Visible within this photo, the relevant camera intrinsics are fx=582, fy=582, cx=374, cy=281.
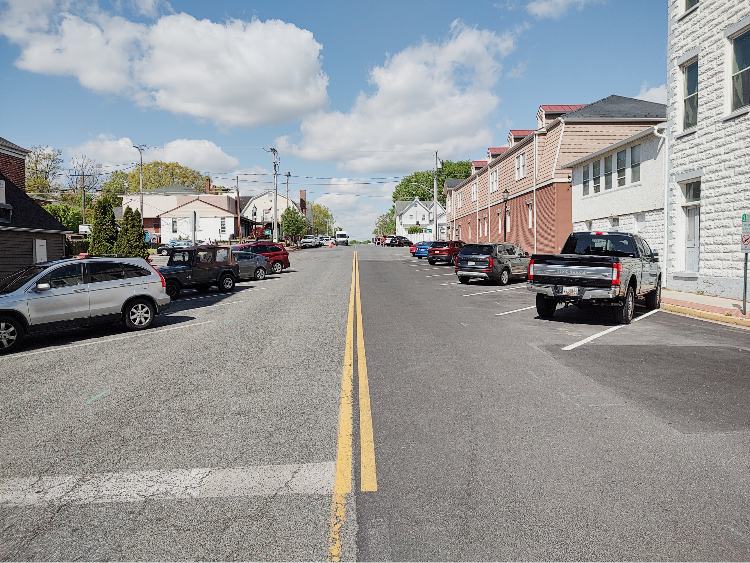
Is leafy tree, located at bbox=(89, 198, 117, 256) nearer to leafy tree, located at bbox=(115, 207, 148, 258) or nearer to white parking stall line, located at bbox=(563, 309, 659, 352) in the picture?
leafy tree, located at bbox=(115, 207, 148, 258)

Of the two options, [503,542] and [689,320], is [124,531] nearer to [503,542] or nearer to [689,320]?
[503,542]

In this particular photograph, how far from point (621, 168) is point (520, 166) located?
1473cm

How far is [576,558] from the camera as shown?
3258 mm

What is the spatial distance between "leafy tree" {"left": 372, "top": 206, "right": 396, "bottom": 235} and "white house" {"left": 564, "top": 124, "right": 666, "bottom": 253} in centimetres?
11434

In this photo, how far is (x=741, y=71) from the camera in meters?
15.9

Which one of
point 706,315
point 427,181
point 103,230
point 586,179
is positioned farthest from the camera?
point 427,181

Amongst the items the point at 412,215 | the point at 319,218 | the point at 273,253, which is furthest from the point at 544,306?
the point at 319,218

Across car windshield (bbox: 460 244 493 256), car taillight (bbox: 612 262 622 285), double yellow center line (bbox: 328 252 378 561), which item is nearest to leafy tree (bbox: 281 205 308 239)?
car windshield (bbox: 460 244 493 256)

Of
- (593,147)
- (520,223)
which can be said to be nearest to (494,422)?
(593,147)

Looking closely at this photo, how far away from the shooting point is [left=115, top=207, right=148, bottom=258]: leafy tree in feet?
98.6

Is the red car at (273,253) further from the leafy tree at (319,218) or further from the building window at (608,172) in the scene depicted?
the leafy tree at (319,218)

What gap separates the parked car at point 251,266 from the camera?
26.4m

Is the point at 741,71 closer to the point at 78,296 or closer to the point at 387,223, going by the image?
the point at 78,296

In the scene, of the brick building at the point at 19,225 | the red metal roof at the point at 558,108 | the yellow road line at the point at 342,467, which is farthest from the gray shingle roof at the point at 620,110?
the yellow road line at the point at 342,467
